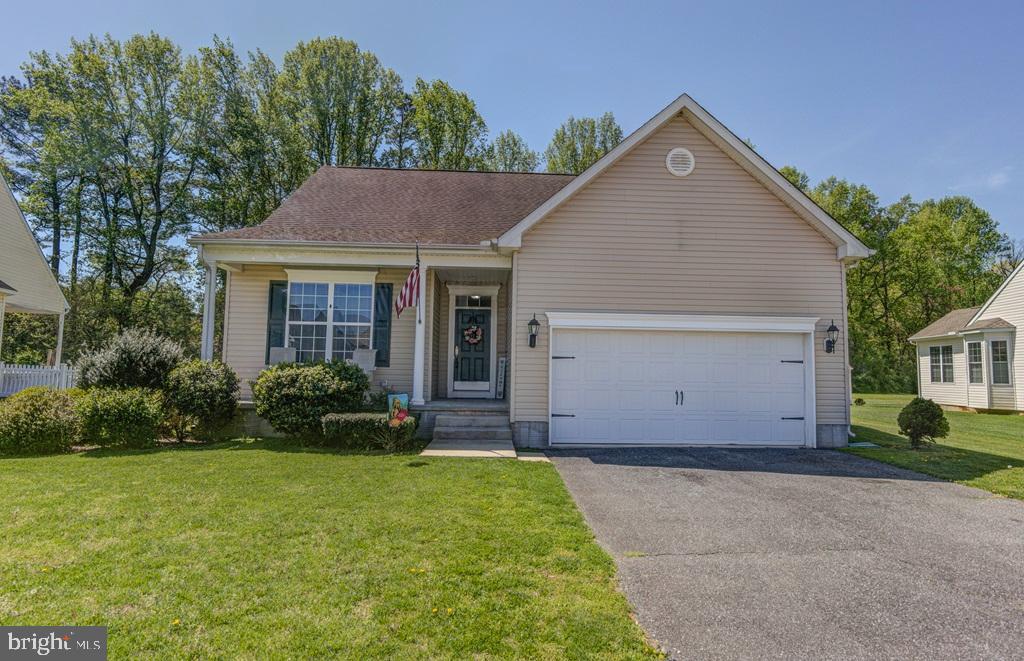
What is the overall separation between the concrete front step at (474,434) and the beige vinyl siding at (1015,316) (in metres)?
18.3

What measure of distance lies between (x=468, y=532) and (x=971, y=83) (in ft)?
50.2

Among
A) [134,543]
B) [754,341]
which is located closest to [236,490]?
[134,543]

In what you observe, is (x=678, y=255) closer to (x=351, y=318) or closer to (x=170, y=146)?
(x=351, y=318)

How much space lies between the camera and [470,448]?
7.98 meters

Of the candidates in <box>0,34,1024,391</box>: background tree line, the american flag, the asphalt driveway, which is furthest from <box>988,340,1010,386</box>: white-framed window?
the american flag

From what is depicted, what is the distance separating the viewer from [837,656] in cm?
259

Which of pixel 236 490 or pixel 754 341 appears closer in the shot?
pixel 236 490

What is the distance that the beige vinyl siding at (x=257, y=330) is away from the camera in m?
10.0

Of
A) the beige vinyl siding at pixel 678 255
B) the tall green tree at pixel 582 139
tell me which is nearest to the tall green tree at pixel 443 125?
the tall green tree at pixel 582 139

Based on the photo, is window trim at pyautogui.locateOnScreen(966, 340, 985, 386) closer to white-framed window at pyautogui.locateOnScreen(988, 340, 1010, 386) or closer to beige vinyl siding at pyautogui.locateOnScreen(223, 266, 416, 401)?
white-framed window at pyautogui.locateOnScreen(988, 340, 1010, 386)

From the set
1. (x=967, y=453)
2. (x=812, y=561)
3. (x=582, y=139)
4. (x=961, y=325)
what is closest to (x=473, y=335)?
(x=812, y=561)

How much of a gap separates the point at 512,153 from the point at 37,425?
81.5 feet

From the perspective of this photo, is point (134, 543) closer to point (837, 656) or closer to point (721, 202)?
point (837, 656)

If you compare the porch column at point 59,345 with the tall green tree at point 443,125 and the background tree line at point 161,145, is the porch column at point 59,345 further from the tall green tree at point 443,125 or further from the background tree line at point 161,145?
the tall green tree at point 443,125
